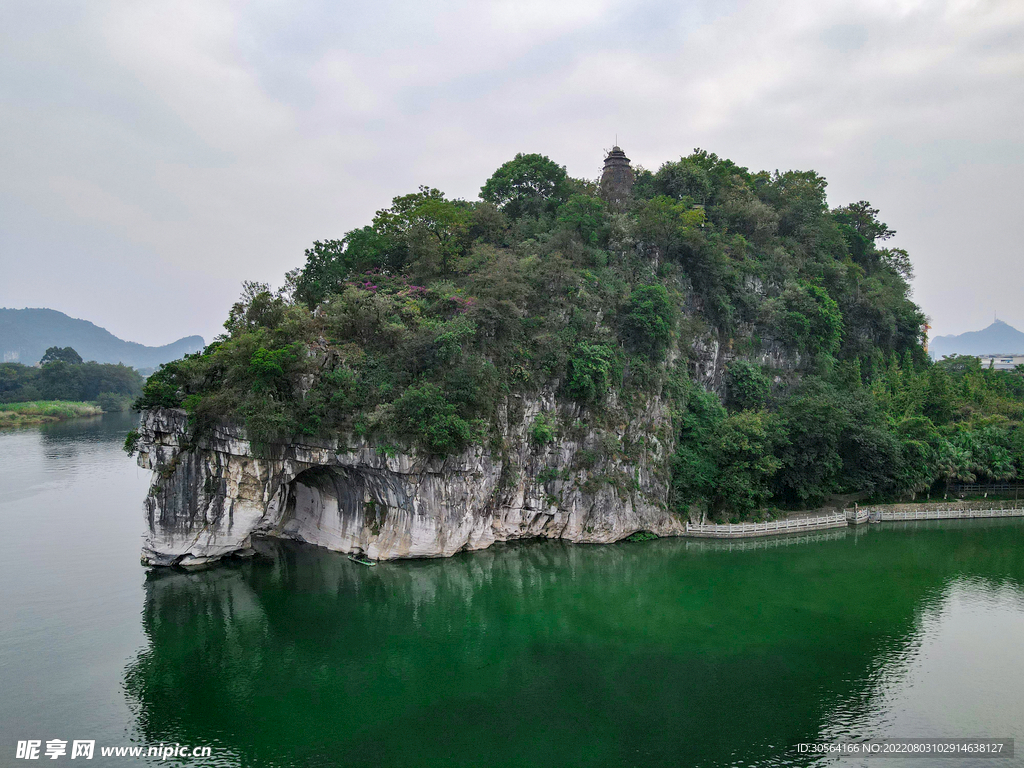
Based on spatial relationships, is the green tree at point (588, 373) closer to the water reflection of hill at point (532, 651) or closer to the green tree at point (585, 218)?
the water reflection of hill at point (532, 651)

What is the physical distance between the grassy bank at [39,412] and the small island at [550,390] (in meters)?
45.7

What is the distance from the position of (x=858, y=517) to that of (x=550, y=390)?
15.1m

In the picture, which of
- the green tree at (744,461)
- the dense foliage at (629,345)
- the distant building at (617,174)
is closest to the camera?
the dense foliage at (629,345)

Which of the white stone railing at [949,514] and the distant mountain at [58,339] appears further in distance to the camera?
the distant mountain at [58,339]

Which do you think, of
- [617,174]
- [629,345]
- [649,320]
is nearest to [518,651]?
[629,345]

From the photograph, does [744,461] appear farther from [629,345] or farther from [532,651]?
[532,651]

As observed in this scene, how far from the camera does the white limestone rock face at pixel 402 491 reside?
1775cm

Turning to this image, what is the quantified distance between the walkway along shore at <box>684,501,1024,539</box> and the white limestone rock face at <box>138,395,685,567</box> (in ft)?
4.91

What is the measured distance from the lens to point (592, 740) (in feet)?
34.1

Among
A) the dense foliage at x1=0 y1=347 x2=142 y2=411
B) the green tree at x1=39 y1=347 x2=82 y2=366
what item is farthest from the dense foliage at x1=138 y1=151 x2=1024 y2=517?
the green tree at x1=39 y1=347 x2=82 y2=366

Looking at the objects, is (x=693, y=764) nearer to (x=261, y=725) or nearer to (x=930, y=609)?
(x=261, y=725)

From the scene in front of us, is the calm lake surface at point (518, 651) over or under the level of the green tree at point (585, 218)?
under

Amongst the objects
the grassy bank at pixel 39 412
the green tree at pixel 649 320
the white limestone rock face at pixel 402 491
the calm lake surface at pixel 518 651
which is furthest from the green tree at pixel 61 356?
the green tree at pixel 649 320

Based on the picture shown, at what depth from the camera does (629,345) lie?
76.8ft
